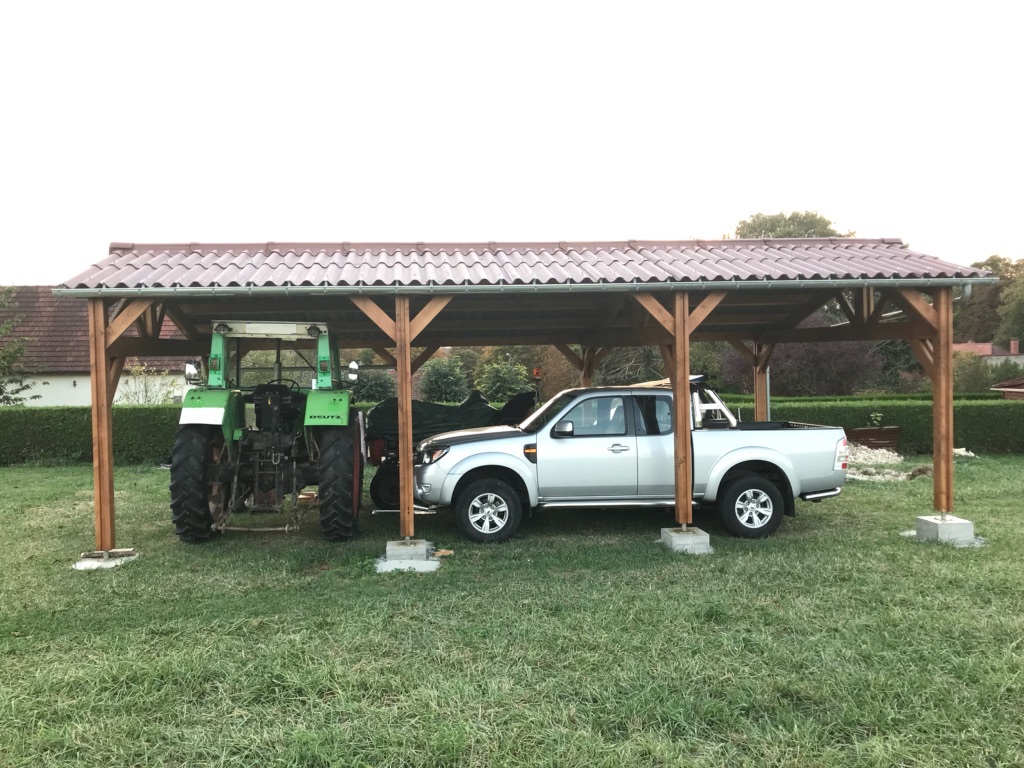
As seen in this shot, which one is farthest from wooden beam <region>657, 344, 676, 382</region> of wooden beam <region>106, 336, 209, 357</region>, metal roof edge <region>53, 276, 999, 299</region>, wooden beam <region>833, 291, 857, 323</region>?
wooden beam <region>106, 336, 209, 357</region>

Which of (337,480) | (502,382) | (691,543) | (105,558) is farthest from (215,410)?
(502,382)

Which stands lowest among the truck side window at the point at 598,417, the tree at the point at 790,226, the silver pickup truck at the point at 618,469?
the silver pickup truck at the point at 618,469

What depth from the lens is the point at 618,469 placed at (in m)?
7.79

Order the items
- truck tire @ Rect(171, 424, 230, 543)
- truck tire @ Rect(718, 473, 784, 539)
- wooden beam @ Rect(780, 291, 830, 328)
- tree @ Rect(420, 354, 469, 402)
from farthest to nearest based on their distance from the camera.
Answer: tree @ Rect(420, 354, 469, 402) < wooden beam @ Rect(780, 291, 830, 328) < truck tire @ Rect(718, 473, 784, 539) < truck tire @ Rect(171, 424, 230, 543)

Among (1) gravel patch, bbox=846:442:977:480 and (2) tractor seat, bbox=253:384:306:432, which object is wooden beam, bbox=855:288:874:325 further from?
(2) tractor seat, bbox=253:384:306:432

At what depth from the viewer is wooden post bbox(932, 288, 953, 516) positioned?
7.65 meters

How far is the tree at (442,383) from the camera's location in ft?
83.7

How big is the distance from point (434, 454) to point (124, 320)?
3.48 meters

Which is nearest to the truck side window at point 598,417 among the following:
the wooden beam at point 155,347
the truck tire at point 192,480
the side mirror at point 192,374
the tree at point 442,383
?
the truck tire at point 192,480

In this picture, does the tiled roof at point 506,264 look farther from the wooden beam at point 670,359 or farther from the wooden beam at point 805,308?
the wooden beam at point 670,359

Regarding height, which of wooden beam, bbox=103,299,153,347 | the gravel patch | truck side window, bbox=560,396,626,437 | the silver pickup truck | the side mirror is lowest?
the gravel patch

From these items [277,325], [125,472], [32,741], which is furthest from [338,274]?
[125,472]

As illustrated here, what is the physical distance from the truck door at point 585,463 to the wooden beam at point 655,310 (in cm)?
134

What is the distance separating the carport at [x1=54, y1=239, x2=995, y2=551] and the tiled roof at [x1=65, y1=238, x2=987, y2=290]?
2 centimetres
